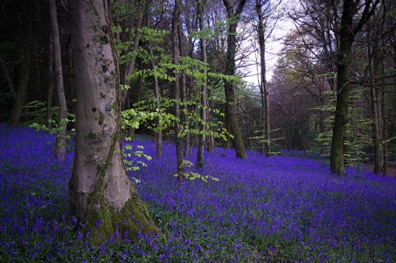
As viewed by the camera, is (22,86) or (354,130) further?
(354,130)

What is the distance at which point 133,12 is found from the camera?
7.45m

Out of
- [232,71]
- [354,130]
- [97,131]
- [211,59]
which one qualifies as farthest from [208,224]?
[211,59]

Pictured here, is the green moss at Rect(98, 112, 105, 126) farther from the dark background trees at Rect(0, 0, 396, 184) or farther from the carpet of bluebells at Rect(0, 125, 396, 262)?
the dark background trees at Rect(0, 0, 396, 184)

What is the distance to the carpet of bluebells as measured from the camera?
2971 mm

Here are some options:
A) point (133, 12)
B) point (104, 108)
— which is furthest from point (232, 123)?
point (104, 108)

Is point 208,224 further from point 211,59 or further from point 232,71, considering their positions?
point 211,59

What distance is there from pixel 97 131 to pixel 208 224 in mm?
2326

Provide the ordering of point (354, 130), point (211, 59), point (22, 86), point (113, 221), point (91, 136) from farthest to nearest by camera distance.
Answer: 1. point (211, 59)
2. point (354, 130)
3. point (22, 86)
4. point (113, 221)
5. point (91, 136)

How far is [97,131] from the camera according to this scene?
317 centimetres

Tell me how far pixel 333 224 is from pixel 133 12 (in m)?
7.37

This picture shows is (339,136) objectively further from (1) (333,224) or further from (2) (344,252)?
(2) (344,252)

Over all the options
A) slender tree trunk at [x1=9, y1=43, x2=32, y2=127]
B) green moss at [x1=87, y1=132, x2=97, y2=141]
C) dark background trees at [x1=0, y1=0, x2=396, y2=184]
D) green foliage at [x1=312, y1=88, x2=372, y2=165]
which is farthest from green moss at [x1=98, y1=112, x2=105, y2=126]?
slender tree trunk at [x1=9, y1=43, x2=32, y2=127]

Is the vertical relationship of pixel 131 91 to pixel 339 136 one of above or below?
above

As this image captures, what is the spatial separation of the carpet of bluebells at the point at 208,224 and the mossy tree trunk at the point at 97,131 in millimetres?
249
